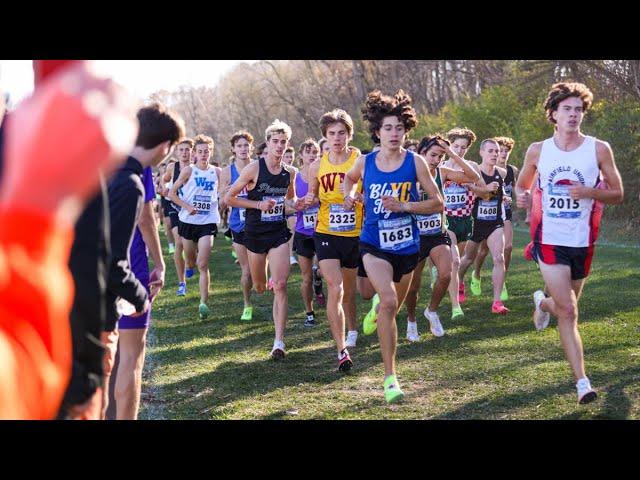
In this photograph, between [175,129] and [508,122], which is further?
[508,122]

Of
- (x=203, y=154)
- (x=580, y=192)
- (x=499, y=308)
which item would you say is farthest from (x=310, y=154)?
(x=580, y=192)

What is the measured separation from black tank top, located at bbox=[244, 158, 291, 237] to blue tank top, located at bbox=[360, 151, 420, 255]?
202cm

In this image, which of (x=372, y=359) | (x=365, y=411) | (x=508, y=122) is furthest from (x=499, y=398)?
(x=508, y=122)

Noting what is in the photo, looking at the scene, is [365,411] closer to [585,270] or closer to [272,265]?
[585,270]

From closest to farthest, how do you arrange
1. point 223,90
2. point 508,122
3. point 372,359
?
point 372,359
point 508,122
point 223,90

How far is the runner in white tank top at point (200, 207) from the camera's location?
33.0ft

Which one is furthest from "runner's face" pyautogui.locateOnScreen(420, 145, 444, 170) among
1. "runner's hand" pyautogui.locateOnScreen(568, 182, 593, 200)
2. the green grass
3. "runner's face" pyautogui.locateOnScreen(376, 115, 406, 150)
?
"runner's hand" pyautogui.locateOnScreen(568, 182, 593, 200)

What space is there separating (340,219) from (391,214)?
4.07 ft

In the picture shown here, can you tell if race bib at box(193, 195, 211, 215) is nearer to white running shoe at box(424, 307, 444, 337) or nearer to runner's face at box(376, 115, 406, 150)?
white running shoe at box(424, 307, 444, 337)

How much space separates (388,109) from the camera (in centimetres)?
632

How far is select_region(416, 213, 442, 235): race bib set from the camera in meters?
8.10

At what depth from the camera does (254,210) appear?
845cm

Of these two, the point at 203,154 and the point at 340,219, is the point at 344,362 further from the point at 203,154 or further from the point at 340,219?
the point at 203,154
